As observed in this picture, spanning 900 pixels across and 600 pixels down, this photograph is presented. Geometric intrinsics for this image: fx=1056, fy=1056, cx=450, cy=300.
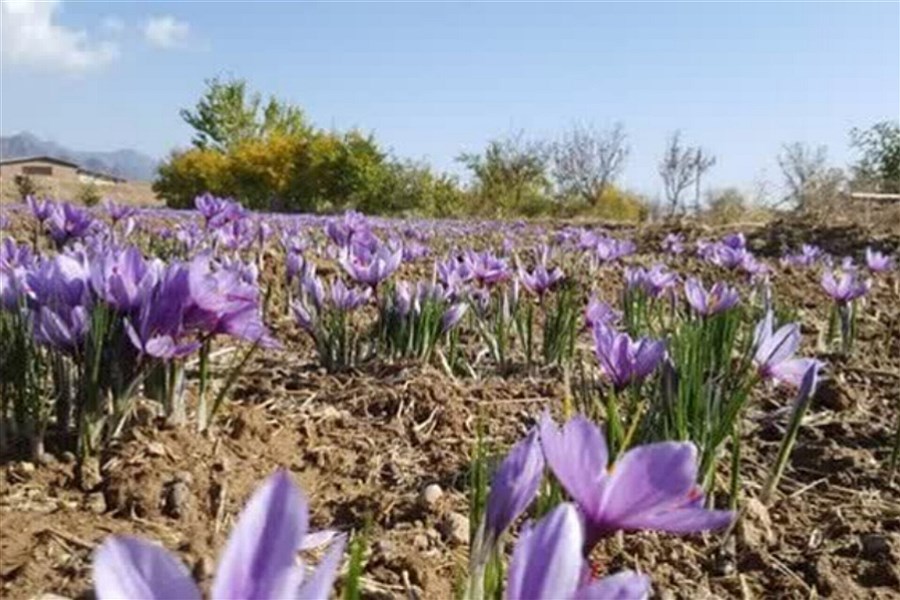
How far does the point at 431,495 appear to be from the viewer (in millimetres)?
1865

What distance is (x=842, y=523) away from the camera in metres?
1.93

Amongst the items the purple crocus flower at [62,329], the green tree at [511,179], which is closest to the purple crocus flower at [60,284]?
the purple crocus flower at [62,329]

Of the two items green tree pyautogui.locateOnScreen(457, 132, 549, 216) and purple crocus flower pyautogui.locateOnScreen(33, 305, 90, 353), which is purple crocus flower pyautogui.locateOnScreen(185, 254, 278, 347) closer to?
purple crocus flower pyautogui.locateOnScreen(33, 305, 90, 353)

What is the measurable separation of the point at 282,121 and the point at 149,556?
4532cm

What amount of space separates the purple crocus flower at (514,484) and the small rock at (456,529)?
3.22 feet

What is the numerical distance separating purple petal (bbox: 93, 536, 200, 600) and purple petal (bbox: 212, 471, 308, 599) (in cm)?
2

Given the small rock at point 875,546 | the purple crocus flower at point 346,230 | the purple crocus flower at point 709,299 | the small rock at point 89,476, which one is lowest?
the small rock at point 875,546

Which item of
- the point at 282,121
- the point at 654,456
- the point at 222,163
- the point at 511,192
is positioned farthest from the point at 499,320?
the point at 282,121

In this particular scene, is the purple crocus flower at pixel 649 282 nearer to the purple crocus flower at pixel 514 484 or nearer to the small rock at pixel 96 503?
the small rock at pixel 96 503

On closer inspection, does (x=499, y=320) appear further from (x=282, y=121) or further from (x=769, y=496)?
(x=282, y=121)

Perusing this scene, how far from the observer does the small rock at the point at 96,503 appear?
166 centimetres

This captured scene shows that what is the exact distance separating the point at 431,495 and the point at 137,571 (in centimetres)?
142

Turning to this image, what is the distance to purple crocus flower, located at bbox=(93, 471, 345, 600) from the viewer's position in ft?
1.54

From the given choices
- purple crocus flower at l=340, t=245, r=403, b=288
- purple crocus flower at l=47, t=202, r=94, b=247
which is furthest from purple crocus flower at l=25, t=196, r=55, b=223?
purple crocus flower at l=340, t=245, r=403, b=288
